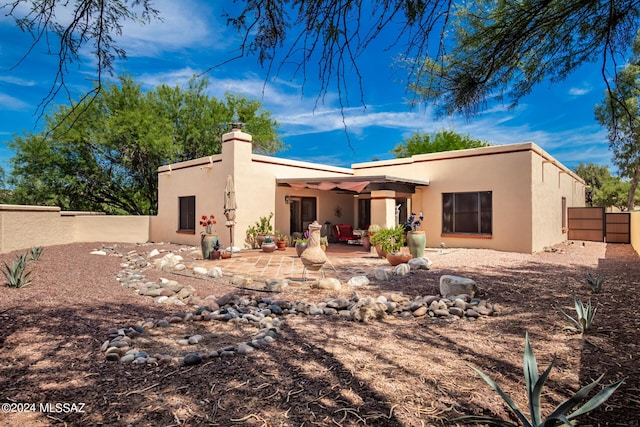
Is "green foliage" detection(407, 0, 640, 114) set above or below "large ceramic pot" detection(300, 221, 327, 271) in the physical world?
above

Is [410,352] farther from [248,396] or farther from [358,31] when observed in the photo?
[358,31]

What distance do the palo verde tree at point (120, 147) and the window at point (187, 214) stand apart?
20.9 feet

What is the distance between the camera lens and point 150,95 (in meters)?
22.7

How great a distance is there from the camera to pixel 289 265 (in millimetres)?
9578

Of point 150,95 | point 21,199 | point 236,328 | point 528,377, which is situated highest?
point 150,95

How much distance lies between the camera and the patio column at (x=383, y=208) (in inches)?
489

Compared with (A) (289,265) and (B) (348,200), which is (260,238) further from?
(B) (348,200)

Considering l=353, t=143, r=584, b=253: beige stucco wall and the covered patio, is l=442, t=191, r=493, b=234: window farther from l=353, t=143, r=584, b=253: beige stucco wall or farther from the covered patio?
the covered patio

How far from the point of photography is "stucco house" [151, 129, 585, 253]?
12.4m

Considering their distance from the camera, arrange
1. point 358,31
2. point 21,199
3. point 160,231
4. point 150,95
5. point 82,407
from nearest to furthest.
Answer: point 82,407 → point 358,31 → point 160,231 → point 21,199 → point 150,95

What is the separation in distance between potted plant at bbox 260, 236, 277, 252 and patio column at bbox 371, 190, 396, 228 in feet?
12.3

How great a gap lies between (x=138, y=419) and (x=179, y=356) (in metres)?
1.19

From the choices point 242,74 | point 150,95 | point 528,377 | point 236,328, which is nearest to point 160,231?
point 150,95

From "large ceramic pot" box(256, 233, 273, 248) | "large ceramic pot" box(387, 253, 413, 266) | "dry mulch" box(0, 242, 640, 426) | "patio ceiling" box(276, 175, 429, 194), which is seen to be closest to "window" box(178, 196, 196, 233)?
"large ceramic pot" box(256, 233, 273, 248)
